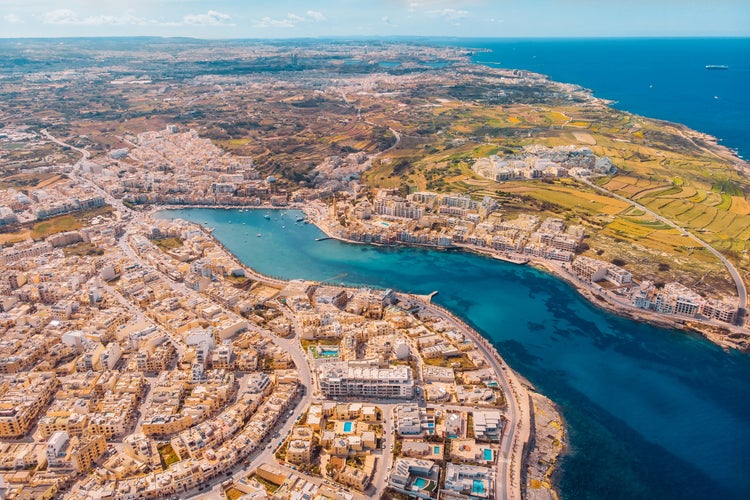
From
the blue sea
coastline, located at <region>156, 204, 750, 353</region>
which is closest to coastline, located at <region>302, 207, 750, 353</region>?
coastline, located at <region>156, 204, 750, 353</region>

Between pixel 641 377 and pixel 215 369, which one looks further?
pixel 641 377

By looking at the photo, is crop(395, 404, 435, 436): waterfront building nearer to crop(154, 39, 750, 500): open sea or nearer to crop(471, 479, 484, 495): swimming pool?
crop(471, 479, 484, 495): swimming pool

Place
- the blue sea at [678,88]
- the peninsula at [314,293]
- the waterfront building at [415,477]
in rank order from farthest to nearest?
the blue sea at [678,88] → the peninsula at [314,293] → the waterfront building at [415,477]

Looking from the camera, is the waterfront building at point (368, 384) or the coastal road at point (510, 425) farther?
the waterfront building at point (368, 384)

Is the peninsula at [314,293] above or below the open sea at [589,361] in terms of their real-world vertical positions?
above

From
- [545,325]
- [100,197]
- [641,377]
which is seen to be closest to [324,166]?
[100,197]

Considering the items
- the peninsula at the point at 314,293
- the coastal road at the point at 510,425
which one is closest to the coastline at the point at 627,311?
the peninsula at the point at 314,293

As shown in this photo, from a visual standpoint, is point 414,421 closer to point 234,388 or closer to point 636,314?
point 234,388

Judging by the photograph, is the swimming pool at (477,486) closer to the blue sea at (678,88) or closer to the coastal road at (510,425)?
the coastal road at (510,425)

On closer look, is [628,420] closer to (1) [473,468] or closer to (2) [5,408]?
(1) [473,468]
